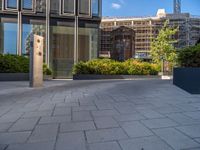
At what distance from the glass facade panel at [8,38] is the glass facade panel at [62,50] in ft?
10.5

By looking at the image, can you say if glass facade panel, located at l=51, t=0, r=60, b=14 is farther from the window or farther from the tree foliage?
the tree foliage

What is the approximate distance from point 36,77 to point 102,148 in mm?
7575

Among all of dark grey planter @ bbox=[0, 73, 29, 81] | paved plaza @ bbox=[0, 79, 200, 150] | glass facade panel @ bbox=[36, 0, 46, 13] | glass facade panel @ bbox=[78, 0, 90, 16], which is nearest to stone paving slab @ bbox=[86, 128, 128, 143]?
paved plaza @ bbox=[0, 79, 200, 150]

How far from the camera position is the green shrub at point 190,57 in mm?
8844

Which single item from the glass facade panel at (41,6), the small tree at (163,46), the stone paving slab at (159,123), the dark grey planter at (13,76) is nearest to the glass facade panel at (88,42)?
the glass facade panel at (41,6)

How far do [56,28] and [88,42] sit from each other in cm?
321

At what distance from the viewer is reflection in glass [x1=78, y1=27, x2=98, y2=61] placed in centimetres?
2308

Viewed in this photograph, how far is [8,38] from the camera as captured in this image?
69.3 feet

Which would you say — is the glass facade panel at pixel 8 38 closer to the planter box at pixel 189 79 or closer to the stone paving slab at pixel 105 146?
the planter box at pixel 189 79

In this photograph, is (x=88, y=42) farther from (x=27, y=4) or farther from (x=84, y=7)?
(x=27, y=4)

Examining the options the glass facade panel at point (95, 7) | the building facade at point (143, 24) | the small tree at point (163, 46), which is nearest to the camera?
the glass facade panel at point (95, 7)

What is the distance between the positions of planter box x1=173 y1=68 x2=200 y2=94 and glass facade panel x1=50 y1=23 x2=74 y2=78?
14329mm

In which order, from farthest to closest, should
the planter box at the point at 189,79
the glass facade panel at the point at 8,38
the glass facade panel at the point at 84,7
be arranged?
the glass facade panel at the point at 84,7 → the glass facade panel at the point at 8,38 → the planter box at the point at 189,79

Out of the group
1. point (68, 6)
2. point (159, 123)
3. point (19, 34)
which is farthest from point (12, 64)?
point (159, 123)
